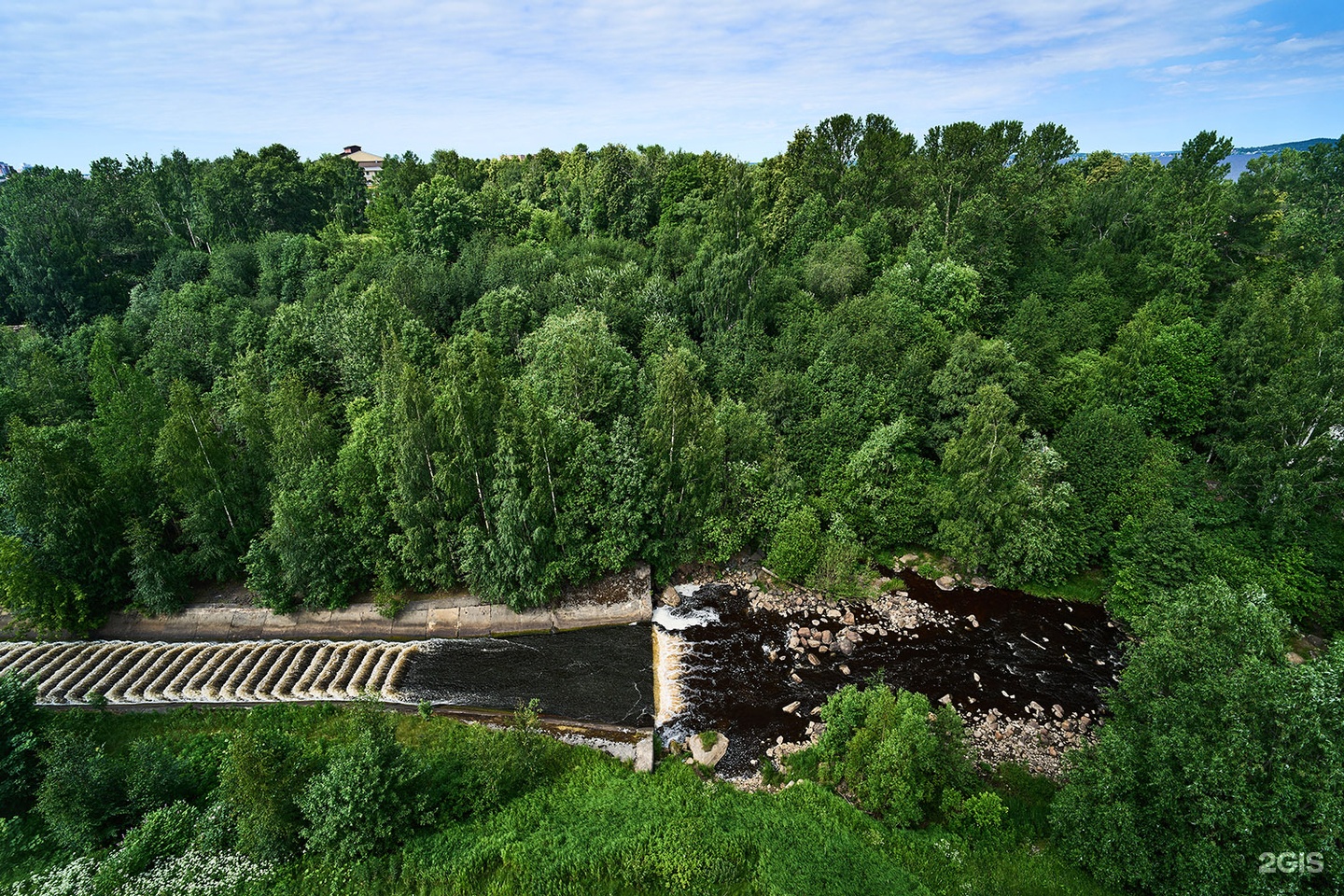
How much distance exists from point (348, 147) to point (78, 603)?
166m

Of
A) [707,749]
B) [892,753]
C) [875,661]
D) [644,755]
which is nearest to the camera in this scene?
[892,753]

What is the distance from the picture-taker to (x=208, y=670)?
112 feet

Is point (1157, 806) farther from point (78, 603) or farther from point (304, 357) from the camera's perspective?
point (304, 357)

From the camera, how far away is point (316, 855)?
23516mm

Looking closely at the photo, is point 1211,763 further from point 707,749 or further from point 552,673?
point 552,673

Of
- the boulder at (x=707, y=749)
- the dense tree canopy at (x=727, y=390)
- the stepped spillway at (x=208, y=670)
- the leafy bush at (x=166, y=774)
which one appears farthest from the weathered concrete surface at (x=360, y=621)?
the boulder at (x=707, y=749)

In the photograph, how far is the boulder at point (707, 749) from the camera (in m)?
29.7

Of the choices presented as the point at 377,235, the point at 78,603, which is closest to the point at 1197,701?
the point at 78,603

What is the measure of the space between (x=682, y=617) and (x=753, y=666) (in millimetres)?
6150

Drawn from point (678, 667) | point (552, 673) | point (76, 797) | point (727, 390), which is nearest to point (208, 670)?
point (76, 797)

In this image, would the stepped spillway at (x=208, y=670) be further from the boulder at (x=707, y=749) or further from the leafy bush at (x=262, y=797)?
the boulder at (x=707, y=749)

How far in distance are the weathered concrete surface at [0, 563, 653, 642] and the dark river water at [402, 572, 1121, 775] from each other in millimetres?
937

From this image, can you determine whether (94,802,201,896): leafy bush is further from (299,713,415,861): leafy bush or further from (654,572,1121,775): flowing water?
(654,572,1121,775): flowing water

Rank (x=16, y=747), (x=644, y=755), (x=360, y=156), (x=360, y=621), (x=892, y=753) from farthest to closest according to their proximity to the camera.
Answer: (x=360, y=156)
(x=360, y=621)
(x=644, y=755)
(x=16, y=747)
(x=892, y=753)
